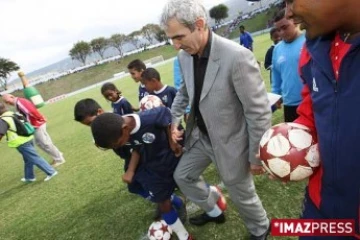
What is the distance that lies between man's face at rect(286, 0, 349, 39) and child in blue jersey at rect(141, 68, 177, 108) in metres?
3.57

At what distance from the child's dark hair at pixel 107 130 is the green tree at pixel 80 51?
87.5 meters

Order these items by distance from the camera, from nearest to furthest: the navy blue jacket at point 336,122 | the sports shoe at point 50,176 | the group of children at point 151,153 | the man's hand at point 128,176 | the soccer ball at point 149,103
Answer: the navy blue jacket at point 336,122 → the group of children at point 151,153 → the man's hand at point 128,176 → the soccer ball at point 149,103 → the sports shoe at point 50,176

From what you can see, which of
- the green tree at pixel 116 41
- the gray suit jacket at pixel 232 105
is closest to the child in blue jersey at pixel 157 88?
the gray suit jacket at pixel 232 105

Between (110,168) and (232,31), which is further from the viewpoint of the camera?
(232,31)

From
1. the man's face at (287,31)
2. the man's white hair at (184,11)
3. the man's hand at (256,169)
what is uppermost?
the man's white hair at (184,11)

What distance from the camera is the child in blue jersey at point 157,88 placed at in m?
5.00

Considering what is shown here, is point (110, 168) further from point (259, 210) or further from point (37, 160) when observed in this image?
point (259, 210)

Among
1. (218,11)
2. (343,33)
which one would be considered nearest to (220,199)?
(343,33)

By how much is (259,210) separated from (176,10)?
1.90 metres

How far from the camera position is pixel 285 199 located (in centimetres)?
382

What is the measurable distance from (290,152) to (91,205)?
4.17 meters

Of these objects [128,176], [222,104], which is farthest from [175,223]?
[222,104]

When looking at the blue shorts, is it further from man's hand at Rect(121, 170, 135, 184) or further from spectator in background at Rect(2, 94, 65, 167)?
spectator in background at Rect(2, 94, 65, 167)

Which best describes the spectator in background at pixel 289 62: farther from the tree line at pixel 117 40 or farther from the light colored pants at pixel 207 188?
the tree line at pixel 117 40
